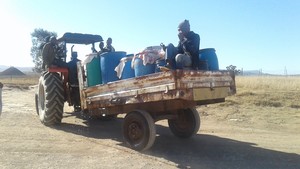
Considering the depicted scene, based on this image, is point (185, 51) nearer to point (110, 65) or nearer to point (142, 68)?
point (142, 68)

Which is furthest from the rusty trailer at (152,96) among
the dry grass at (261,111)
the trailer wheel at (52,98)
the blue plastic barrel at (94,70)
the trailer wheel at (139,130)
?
the dry grass at (261,111)

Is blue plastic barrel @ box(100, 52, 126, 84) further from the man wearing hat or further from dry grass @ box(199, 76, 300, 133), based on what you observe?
dry grass @ box(199, 76, 300, 133)

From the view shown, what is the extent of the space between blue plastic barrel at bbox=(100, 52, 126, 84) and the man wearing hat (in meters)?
1.45

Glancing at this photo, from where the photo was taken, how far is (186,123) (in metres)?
8.61

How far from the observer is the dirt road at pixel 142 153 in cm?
632

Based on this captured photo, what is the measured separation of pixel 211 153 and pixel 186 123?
5.40 feet

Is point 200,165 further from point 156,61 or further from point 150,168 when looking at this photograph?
point 156,61

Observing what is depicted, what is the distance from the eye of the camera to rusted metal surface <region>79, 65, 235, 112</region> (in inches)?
242

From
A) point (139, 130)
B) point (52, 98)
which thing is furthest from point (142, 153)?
point (52, 98)

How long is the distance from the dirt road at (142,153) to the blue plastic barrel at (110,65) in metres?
1.35

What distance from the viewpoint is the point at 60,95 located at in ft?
31.9

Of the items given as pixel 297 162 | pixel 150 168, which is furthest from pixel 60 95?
pixel 297 162

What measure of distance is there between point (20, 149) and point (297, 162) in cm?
492

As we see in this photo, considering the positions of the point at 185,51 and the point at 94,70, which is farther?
the point at 94,70
